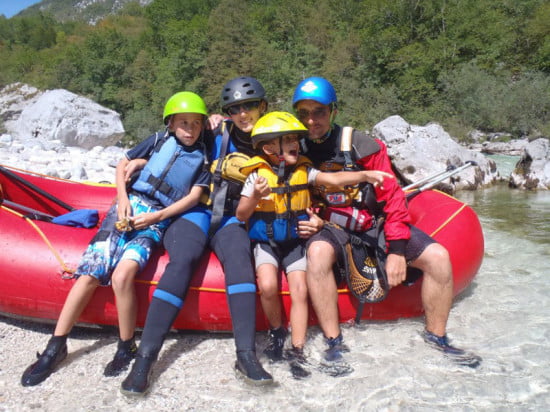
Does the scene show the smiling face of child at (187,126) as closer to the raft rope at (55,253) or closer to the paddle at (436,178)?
the raft rope at (55,253)

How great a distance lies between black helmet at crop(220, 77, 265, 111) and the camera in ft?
9.43

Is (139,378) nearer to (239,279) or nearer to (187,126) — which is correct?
(239,279)

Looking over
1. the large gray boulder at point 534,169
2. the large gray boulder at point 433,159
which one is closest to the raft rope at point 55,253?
the large gray boulder at point 433,159

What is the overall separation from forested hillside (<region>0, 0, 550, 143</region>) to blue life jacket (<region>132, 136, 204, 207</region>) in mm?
15122

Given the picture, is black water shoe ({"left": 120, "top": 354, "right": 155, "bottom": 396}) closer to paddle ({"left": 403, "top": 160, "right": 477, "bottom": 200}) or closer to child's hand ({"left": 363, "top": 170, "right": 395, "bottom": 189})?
child's hand ({"left": 363, "top": 170, "right": 395, "bottom": 189})

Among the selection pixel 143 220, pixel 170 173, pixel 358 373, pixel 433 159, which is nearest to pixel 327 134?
pixel 170 173

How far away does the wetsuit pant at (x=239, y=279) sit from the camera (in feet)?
Result: 7.84

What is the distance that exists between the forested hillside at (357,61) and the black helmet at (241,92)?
14.8m

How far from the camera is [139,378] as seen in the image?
2217mm

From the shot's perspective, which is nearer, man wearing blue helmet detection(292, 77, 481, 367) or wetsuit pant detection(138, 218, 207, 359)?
wetsuit pant detection(138, 218, 207, 359)

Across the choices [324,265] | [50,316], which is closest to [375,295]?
[324,265]

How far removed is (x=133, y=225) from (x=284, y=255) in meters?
0.95

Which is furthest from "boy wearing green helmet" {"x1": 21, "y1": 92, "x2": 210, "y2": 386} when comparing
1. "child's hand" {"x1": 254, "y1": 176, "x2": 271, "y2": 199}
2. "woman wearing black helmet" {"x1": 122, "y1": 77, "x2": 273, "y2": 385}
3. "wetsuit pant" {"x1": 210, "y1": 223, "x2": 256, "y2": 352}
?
"child's hand" {"x1": 254, "y1": 176, "x2": 271, "y2": 199}

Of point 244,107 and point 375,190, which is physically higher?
point 244,107
